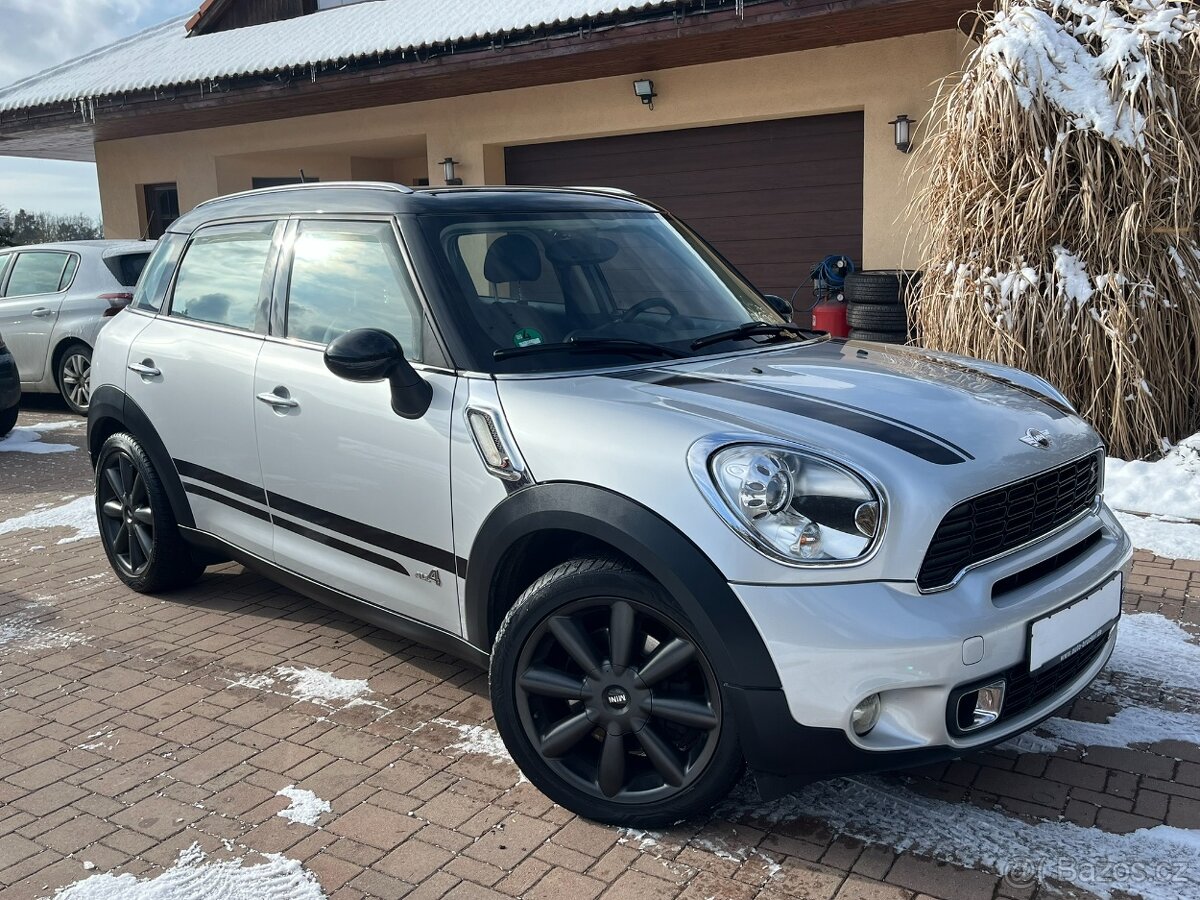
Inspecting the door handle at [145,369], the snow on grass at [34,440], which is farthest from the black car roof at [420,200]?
the snow on grass at [34,440]

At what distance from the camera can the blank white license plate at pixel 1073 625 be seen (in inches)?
106

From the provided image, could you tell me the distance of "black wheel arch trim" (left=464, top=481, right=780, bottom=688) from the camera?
255cm

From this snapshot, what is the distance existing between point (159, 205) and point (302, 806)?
15103 mm

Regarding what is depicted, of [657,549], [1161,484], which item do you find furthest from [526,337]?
[1161,484]

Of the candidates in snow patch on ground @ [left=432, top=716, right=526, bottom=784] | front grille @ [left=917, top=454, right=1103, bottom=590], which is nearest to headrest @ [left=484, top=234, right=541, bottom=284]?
snow patch on ground @ [left=432, top=716, right=526, bottom=784]

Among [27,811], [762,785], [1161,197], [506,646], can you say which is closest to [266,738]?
[27,811]

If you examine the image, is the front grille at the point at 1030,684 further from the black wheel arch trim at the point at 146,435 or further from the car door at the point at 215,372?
the black wheel arch trim at the point at 146,435

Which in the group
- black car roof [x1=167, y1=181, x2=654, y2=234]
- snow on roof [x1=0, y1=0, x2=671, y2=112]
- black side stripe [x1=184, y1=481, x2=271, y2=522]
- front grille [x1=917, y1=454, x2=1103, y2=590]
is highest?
snow on roof [x1=0, y1=0, x2=671, y2=112]

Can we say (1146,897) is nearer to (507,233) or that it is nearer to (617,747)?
(617,747)

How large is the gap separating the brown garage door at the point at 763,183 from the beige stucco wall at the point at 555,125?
0.23 metres

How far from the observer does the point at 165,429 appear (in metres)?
4.51

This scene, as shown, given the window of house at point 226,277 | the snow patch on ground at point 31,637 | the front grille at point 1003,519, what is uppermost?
the window of house at point 226,277

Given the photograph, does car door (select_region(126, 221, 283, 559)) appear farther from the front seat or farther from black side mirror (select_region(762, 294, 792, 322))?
black side mirror (select_region(762, 294, 792, 322))

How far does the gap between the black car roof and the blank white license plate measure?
2142 millimetres
